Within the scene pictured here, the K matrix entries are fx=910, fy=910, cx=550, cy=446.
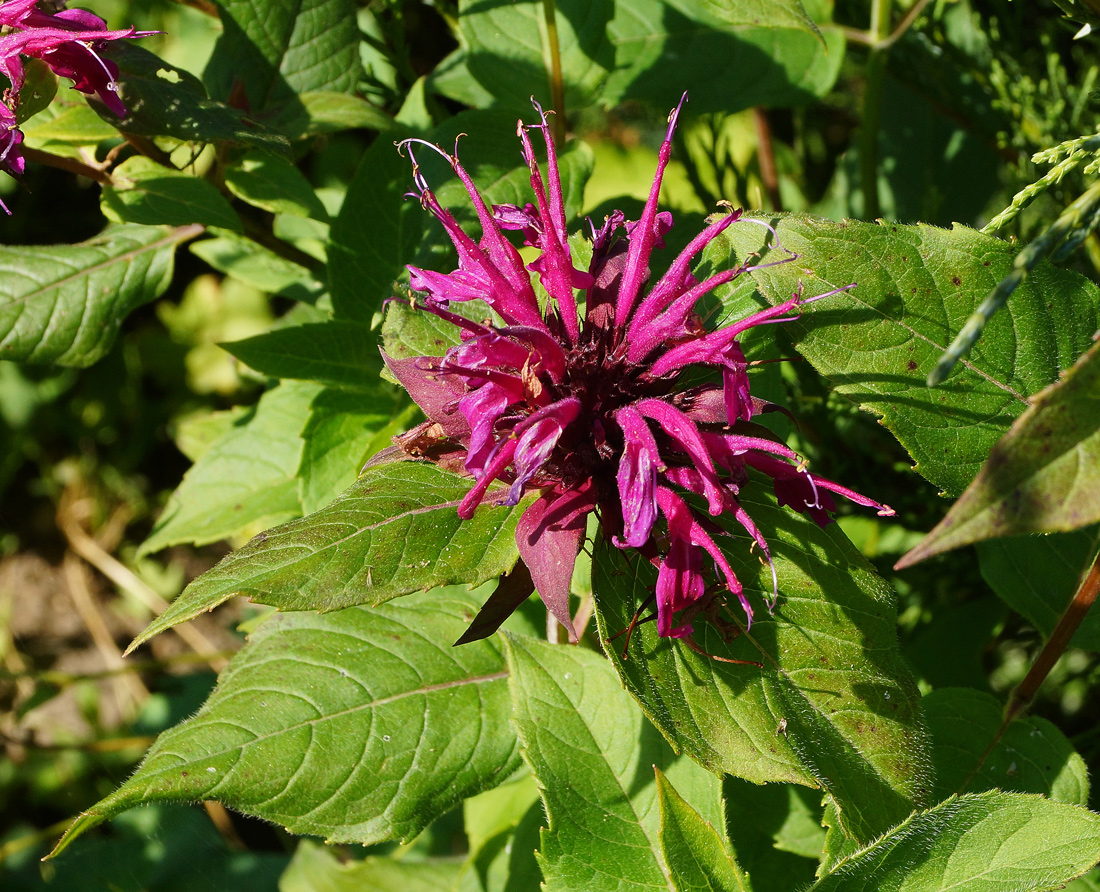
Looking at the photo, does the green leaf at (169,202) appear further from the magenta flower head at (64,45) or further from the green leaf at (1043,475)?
the green leaf at (1043,475)

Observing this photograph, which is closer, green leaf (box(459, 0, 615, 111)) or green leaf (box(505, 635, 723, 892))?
green leaf (box(505, 635, 723, 892))

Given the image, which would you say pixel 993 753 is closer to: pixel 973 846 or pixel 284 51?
pixel 973 846

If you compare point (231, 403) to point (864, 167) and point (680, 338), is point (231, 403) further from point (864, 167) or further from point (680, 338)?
point (680, 338)

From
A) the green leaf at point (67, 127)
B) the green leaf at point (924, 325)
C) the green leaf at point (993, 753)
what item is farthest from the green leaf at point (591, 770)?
the green leaf at point (67, 127)

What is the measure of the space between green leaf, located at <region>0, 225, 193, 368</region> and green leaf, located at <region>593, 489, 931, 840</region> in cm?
84

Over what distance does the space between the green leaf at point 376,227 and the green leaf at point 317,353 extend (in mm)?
47

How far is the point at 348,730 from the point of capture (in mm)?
994

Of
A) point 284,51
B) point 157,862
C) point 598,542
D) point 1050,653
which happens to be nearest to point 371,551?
point 598,542

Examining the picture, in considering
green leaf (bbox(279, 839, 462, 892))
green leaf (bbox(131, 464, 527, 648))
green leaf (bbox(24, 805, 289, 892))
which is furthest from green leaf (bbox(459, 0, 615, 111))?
green leaf (bbox(24, 805, 289, 892))

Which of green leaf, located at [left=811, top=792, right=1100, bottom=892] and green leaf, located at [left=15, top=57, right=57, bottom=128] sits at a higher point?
green leaf, located at [left=15, top=57, right=57, bottom=128]

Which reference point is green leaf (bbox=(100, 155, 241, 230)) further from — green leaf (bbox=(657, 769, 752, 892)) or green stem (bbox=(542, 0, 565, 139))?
green leaf (bbox=(657, 769, 752, 892))

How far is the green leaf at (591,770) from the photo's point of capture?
870 mm

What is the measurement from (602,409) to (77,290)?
2.74 ft

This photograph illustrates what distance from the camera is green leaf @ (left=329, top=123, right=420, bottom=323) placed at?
125cm
